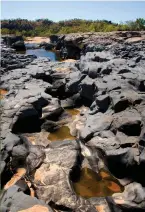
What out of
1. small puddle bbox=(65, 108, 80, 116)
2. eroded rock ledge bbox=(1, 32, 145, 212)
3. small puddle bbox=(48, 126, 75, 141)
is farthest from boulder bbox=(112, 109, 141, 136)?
small puddle bbox=(65, 108, 80, 116)

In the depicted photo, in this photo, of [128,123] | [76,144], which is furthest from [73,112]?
[128,123]

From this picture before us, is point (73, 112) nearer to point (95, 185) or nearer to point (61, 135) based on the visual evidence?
point (61, 135)

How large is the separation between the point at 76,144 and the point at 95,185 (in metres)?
2.41

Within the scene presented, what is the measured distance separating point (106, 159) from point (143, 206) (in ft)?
9.28

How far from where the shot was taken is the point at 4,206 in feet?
24.6

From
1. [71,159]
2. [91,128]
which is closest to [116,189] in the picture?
[71,159]

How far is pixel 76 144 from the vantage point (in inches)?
468

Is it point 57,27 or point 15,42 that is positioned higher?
point 57,27

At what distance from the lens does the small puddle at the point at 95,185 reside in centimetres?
955

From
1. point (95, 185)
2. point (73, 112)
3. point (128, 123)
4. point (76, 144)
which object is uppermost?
point (128, 123)

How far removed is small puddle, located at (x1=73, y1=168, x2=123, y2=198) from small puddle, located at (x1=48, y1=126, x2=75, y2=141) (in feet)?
10.7

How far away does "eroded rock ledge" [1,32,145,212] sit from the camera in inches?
341

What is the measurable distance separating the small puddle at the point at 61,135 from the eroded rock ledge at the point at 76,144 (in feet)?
→ 0.88

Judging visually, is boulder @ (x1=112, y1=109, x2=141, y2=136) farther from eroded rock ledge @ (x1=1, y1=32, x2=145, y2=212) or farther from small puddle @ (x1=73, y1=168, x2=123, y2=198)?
small puddle @ (x1=73, y1=168, x2=123, y2=198)
